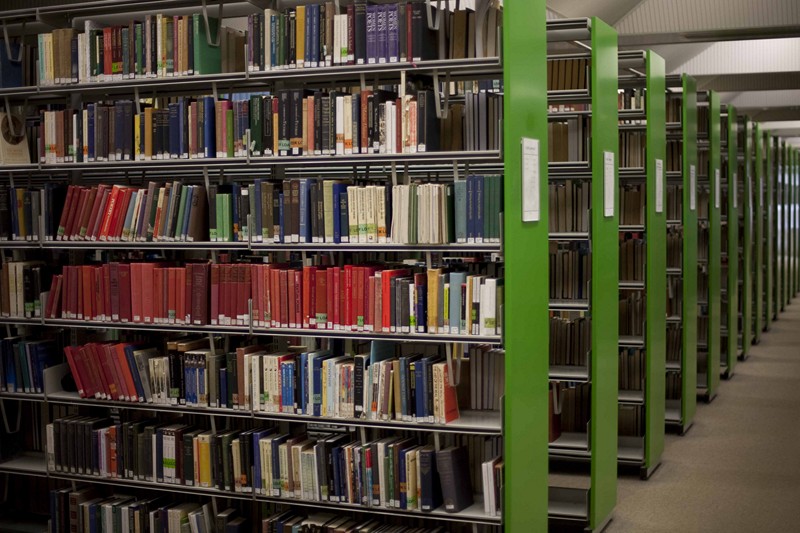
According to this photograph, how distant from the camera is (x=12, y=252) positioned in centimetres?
629

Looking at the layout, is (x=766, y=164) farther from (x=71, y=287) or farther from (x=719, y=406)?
(x=71, y=287)

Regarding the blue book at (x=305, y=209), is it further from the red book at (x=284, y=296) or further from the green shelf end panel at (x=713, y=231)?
the green shelf end panel at (x=713, y=231)

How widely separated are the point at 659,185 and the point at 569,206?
0.94m

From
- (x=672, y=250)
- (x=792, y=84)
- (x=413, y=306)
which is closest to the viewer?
(x=413, y=306)

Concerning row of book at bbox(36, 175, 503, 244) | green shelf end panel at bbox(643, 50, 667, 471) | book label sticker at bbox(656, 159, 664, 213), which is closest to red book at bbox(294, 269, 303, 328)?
row of book at bbox(36, 175, 503, 244)

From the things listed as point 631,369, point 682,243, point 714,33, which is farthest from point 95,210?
→ point 714,33

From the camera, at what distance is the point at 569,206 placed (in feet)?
21.9

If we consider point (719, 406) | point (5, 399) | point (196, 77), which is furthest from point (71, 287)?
point (719, 406)

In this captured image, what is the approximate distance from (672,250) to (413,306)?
13.8ft

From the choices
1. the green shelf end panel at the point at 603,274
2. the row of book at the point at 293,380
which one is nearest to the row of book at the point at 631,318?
the green shelf end panel at the point at 603,274

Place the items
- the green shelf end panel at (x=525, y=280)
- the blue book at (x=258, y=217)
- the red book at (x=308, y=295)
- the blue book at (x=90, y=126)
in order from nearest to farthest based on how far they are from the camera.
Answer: the green shelf end panel at (x=525, y=280) < the red book at (x=308, y=295) < the blue book at (x=258, y=217) < the blue book at (x=90, y=126)

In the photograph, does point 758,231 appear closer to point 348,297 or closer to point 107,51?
point 348,297

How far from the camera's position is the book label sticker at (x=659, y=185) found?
283 inches

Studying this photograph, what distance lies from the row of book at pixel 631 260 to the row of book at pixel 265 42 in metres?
3.15
